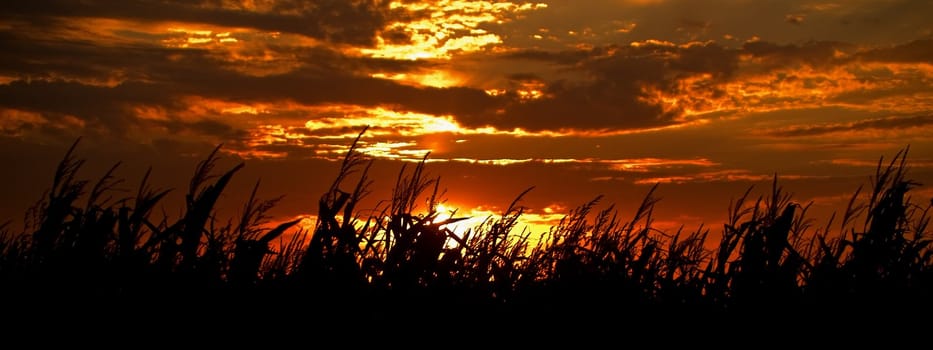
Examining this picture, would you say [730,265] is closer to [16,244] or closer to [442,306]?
[442,306]

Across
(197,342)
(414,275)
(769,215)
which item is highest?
(769,215)

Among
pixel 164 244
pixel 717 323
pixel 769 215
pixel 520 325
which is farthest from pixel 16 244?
pixel 769 215

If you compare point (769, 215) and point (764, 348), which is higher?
point (769, 215)

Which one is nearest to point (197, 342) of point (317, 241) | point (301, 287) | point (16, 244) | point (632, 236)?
point (301, 287)

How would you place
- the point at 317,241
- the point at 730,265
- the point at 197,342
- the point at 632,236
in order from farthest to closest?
the point at 632,236 → the point at 730,265 → the point at 317,241 → the point at 197,342

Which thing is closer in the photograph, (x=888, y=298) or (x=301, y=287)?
(x=301, y=287)

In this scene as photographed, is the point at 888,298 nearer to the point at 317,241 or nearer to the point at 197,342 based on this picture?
the point at 317,241

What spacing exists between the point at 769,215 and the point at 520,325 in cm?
298

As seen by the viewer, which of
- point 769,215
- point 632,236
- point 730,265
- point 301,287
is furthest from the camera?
point 632,236

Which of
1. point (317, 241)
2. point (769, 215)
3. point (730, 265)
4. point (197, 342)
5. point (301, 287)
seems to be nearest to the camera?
point (197, 342)

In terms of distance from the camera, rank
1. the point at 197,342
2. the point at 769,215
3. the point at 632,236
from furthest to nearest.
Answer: the point at 632,236 → the point at 769,215 → the point at 197,342

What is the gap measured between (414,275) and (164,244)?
5.15ft

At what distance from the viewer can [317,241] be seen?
5.70m

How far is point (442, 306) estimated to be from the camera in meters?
5.34
